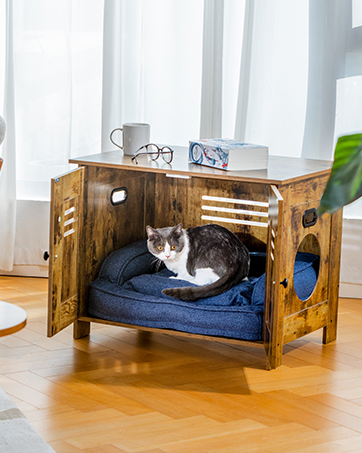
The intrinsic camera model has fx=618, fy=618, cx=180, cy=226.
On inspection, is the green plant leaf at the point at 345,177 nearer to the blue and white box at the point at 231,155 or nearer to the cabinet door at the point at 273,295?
the cabinet door at the point at 273,295

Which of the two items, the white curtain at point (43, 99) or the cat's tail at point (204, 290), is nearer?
the cat's tail at point (204, 290)

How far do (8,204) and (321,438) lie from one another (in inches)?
75.2

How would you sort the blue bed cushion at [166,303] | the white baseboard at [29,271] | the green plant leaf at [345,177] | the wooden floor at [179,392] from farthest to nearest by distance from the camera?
1. the white baseboard at [29,271]
2. the blue bed cushion at [166,303]
3. the wooden floor at [179,392]
4. the green plant leaf at [345,177]

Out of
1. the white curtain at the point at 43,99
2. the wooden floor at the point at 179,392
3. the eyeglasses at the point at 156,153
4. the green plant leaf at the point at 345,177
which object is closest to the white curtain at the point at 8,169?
the white curtain at the point at 43,99

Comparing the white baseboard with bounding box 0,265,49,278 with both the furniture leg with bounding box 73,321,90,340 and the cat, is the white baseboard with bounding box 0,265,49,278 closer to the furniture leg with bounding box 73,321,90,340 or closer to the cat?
the furniture leg with bounding box 73,321,90,340

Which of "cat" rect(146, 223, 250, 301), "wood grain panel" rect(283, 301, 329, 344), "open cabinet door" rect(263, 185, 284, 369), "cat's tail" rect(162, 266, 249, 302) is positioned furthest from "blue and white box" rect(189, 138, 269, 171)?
"wood grain panel" rect(283, 301, 329, 344)

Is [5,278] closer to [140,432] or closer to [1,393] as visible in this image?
[1,393]

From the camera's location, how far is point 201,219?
2.52 m

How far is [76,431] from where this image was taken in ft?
5.24

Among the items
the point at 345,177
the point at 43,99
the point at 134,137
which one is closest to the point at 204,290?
the point at 134,137

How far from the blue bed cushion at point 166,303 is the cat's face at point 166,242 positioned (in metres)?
0.09

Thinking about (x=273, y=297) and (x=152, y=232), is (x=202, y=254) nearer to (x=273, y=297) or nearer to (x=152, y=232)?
(x=152, y=232)

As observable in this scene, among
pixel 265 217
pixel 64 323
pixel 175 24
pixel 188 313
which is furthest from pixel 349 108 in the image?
pixel 64 323

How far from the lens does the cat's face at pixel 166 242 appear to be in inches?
87.0
